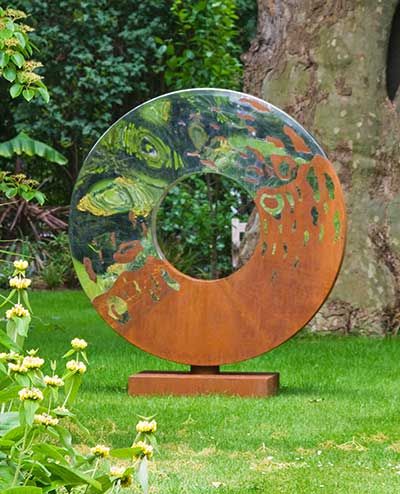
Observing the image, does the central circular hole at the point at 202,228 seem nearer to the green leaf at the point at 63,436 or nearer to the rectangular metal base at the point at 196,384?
the rectangular metal base at the point at 196,384

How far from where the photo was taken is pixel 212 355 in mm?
8867

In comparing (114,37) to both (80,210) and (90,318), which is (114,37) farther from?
(80,210)

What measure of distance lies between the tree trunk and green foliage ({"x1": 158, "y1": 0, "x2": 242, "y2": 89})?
188 inches

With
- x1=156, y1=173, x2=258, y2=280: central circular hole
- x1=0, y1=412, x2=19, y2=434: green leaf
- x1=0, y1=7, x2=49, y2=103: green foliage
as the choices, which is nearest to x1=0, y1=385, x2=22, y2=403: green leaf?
x1=0, y1=412, x2=19, y2=434: green leaf

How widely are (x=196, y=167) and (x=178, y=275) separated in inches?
29.6

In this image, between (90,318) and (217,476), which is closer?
(217,476)

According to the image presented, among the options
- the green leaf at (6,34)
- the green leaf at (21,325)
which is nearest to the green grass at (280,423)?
the green leaf at (21,325)

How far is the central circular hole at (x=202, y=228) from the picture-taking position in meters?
18.0

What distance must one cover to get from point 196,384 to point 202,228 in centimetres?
936

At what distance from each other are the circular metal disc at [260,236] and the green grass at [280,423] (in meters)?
0.52

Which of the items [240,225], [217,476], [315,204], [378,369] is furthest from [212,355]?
[240,225]

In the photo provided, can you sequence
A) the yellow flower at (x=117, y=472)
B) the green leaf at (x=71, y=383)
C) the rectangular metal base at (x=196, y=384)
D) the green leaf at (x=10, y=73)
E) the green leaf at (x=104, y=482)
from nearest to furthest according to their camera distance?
1. the yellow flower at (x=117, y=472)
2. the green leaf at (x=104, y=482)
3. the green leaf at (x=71, y=383)
4. the green leaf at (x=10, y=73)
5. the rectangular metal base at (x=196, y=384)

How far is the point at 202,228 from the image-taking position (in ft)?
59.4

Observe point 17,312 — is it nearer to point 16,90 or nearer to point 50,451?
point 50,451
